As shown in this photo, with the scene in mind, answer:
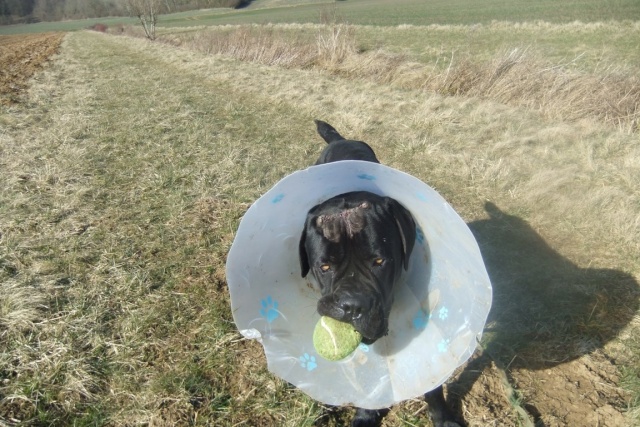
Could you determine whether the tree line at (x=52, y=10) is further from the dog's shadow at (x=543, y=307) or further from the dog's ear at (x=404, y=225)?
the dog's ear at (x=404, y=225)

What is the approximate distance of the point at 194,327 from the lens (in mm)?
2865

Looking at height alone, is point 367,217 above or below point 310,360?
above

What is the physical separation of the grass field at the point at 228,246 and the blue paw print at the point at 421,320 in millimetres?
357

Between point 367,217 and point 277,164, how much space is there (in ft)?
11.5

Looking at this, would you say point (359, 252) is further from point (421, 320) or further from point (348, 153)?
point (348, 153)

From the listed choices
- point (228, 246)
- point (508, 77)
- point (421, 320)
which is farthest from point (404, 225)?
point (508, 77)

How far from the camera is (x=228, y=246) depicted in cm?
378

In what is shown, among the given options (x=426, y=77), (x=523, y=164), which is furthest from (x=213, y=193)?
(x=426, y=77)

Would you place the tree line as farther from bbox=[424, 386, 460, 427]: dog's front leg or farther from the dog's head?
bbox=[424, 386, 460, 427]: dog's front leg

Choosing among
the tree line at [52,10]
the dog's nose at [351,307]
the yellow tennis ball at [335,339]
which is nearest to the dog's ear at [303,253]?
the yellow tennis ball at [335,339]

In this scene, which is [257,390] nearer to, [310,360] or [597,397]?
[310,360]

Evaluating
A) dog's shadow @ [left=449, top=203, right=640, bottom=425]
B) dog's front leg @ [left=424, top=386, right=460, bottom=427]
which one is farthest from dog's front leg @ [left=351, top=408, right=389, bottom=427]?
dog's shadow @ [left=449, top=203, right=640, bottom=425]

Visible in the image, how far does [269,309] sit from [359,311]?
0.64m

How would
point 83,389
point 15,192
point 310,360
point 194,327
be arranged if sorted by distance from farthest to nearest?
point 15,192, point 194,327, point 83,389, point 310,360
